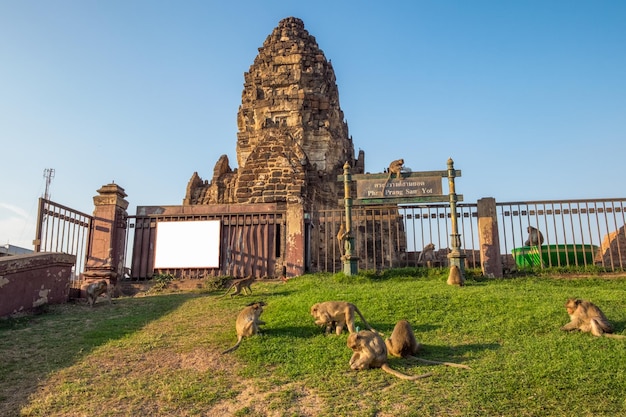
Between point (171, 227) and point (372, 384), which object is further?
point (171, 227)

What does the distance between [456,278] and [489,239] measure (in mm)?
2165

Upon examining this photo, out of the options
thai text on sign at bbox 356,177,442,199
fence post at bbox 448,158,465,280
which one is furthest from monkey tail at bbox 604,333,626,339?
thai text on sign at bbox 356,177,442,199

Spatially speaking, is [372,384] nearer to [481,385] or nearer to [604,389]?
[481,385]

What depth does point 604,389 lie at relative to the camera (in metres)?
4.87

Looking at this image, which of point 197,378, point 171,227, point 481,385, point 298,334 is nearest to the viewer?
point 481,385

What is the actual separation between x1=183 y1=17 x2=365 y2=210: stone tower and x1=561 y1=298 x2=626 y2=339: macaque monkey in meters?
14.6

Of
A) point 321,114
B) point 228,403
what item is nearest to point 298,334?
point 228,403

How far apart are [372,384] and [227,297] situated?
5547mm

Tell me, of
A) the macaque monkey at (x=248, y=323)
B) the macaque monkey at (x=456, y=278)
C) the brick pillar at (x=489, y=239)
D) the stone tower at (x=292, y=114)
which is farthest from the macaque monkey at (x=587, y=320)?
the stone tower at (x=292, y=114)

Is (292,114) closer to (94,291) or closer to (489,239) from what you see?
(489,239)

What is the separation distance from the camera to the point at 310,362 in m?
5.84

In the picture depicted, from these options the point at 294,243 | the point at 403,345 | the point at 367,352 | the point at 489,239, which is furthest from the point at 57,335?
the point at 489,239

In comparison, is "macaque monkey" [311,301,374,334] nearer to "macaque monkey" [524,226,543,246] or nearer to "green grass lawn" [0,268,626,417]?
"green grass lawn" [0,268,626,417]

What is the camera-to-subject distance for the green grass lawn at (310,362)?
475 cm
